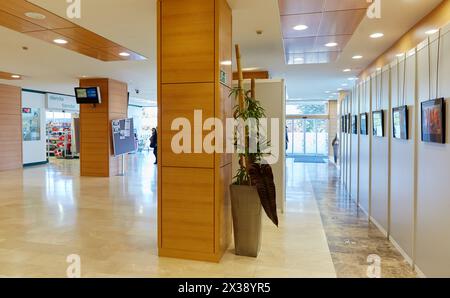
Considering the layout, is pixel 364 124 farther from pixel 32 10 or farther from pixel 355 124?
pixel 32 10

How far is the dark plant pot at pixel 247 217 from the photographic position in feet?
12.9

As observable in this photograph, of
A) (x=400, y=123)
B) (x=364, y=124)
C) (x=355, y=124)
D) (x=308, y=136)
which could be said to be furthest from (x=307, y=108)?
(x=400, y=123)

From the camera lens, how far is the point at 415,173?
3.68 meters

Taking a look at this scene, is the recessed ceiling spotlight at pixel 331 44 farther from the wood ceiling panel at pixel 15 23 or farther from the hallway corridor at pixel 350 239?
the wood ceiling panel at pixel 15 23

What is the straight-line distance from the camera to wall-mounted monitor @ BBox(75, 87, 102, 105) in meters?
10.1

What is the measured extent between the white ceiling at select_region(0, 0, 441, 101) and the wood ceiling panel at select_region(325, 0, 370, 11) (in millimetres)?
267

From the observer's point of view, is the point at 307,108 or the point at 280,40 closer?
the point at 280,40

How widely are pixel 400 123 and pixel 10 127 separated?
523 inches

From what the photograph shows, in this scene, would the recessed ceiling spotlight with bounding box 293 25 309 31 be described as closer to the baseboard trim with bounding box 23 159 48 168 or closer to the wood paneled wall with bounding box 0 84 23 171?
the wood paneled wall with bounding box 0 84 23 171

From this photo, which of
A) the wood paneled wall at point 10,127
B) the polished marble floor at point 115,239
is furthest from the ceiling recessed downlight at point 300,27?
the wood paneled wall at point 10,127

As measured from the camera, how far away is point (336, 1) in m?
4.24

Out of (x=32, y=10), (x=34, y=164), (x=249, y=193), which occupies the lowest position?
(x=34, y=164)
